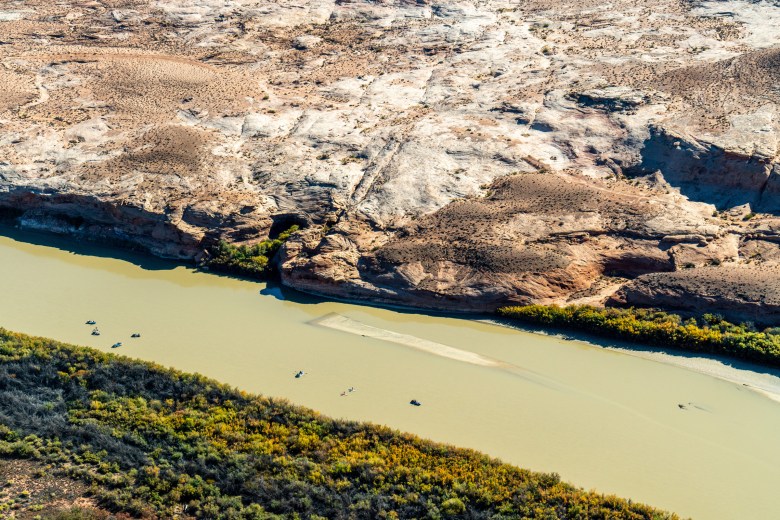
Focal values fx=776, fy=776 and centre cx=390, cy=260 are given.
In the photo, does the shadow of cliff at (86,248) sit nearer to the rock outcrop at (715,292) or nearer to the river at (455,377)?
the river at (455,377)

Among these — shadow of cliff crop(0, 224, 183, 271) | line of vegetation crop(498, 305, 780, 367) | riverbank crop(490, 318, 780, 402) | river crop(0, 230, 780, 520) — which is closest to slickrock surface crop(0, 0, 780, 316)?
shadow of cliff crop(0, 224, 183, 271)

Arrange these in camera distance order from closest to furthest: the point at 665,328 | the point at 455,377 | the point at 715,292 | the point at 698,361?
the point at 455,377 < the point at 698,361 < the point at 665,328 < the point at 715,292

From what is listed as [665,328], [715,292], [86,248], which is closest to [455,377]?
[665,328]

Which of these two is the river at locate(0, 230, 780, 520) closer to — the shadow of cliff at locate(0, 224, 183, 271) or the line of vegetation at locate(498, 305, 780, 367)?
the shadow of cliff at locate(0, 224, 183, 271)

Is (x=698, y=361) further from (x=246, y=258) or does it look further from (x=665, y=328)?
(x=246, y=258)

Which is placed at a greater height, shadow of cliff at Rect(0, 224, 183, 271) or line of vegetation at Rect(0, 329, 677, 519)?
line of vegetation at Rect(0, 329, 677, 519)
